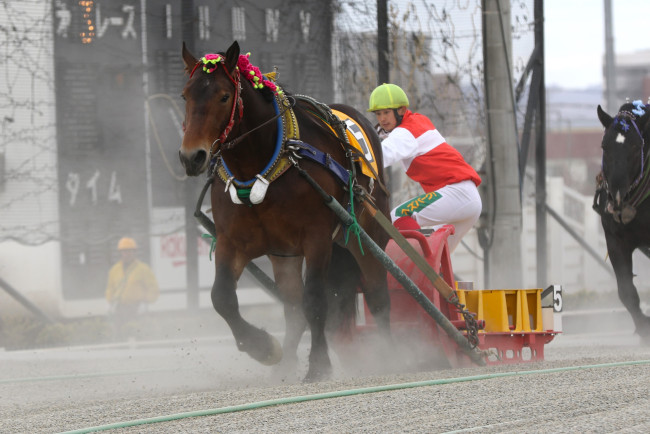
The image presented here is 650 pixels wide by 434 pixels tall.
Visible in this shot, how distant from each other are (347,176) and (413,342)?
1.46 m

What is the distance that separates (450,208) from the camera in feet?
26.5

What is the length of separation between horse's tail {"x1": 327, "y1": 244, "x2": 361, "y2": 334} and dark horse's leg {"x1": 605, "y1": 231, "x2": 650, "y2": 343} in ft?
10.5

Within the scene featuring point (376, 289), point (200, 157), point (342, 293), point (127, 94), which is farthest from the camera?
point (127, 94)

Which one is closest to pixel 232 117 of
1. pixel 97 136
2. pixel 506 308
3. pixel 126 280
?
pixel 506 308

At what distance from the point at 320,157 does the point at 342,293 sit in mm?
1515

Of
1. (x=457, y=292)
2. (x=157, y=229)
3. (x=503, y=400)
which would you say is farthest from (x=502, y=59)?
(x=503, y=400)

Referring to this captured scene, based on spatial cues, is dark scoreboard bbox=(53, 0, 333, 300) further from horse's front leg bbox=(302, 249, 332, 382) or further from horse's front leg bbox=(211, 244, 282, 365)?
horse's front leg bbox=(302, 249, 332, 382)

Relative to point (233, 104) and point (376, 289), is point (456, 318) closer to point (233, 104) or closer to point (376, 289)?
point (376, 289)

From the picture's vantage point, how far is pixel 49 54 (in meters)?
11.2

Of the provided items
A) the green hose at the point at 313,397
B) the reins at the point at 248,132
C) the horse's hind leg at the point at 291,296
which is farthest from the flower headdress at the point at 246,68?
the green hose at the point at 313,397

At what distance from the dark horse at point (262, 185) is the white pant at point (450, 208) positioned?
130cm

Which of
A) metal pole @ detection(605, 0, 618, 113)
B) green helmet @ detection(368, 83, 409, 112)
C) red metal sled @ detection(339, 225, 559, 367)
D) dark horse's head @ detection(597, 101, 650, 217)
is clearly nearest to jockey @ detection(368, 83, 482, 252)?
green helmet @ detection(368, 83, 409, 112)

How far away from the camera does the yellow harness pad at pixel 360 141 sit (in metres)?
7.14

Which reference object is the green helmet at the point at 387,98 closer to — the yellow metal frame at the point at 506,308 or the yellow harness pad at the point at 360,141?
the yellow harness pad at the point at 360,141
